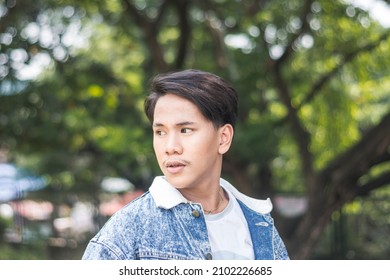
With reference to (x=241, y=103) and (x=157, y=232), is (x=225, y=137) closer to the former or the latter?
(x=157, y=232)

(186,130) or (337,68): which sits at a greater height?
(337,68)

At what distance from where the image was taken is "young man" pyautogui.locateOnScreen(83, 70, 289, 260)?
1503 mm

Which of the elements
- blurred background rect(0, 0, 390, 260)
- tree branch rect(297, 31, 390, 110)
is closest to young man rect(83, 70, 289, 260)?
blurred background rect(0, 0, 390, 260)

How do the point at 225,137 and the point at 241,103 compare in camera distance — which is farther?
→ the point at 241,103

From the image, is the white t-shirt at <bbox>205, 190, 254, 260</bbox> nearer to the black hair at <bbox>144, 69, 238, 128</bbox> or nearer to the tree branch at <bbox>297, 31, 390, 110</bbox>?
the black hair at <bbox>144, 69, 238, 128</bbox>

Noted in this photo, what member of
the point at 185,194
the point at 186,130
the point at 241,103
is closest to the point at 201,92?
the point at 186,130

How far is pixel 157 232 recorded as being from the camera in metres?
1.51

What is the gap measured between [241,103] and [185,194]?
277 inches

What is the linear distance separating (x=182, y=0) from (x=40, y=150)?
11.3 feet

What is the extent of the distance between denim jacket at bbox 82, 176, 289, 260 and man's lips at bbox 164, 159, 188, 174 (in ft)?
0.13
